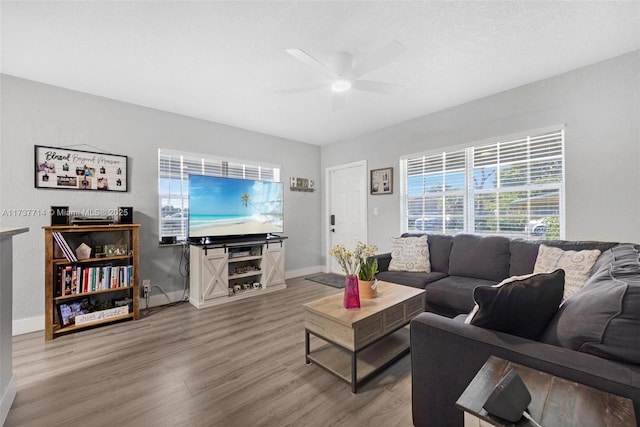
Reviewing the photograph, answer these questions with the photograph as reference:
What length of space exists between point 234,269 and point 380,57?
11.0 feet

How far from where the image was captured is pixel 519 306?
45.4 inches

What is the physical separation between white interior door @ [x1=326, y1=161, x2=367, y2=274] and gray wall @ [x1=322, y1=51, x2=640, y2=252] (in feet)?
6.25

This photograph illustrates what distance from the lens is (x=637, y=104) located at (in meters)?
2.35

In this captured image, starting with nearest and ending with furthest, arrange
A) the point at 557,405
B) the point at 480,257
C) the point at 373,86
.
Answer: the point at 557,405, the point at 373,86, the point at 480,257

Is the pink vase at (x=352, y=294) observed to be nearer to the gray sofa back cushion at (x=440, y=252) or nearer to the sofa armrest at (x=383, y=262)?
the sofa armrest at (x=383, y=262)

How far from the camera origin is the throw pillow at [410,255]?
10.5 ft

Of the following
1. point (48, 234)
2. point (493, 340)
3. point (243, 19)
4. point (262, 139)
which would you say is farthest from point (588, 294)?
point (262, 139)

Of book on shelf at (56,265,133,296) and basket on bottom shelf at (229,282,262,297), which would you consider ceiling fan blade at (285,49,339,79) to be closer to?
book on shelf at (56,265,133,296)

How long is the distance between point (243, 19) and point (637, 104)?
3454 millimetres

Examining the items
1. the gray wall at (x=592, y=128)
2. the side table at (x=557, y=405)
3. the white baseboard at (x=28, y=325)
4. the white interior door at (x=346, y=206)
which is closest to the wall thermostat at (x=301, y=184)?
the white interior door at (x=346, y=206)

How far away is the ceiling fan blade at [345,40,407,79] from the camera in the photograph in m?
1.84

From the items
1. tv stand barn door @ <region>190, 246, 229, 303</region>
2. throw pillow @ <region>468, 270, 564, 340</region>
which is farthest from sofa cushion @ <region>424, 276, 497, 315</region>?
tv stand barn door @ <region>190, 246, 229, 303</region>

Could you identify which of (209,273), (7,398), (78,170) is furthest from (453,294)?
(78,170)

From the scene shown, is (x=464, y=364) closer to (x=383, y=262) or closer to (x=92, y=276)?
(x=383, y=262)
